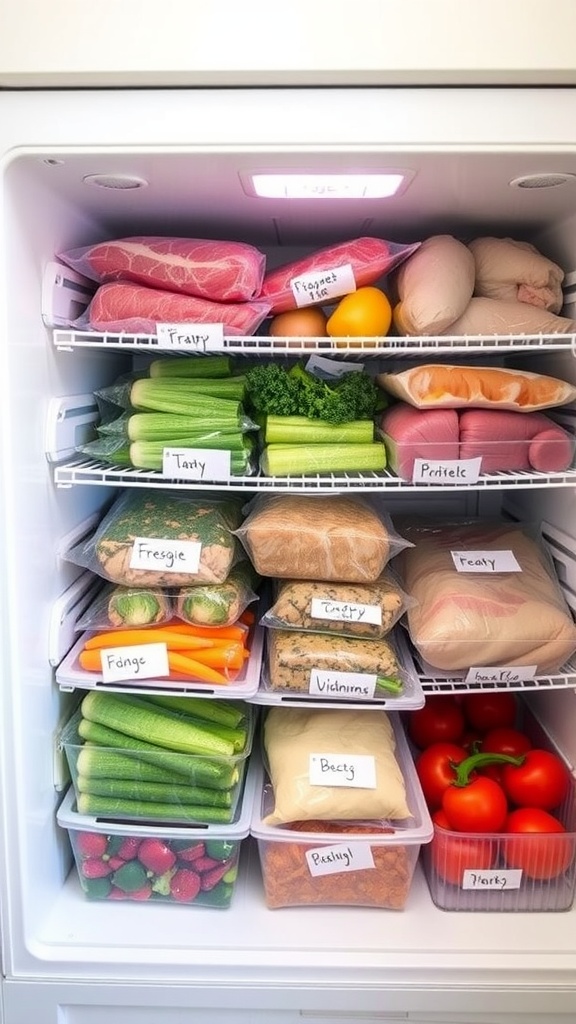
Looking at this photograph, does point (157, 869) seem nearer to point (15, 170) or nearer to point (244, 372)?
point (244, 372)

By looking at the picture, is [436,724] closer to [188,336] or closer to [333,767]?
[333,767]

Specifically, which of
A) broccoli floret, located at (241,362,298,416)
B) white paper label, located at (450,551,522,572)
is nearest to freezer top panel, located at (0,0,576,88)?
broccoli floret, located at (241,362,298,416)

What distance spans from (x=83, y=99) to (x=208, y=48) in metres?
0.18

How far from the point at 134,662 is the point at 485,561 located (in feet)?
2.15

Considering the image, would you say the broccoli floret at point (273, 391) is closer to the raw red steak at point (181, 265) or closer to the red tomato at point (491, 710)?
the raw red steak at point (181, 265)

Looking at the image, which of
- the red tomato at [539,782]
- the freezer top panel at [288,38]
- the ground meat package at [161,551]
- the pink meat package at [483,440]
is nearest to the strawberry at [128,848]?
the ground meat package at [161,551]

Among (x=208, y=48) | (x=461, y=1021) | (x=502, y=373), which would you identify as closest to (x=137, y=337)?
(x=208, y=48)

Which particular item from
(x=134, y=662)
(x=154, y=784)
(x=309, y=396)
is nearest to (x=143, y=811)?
(x=154, y=784)

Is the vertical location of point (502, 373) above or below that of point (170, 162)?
below

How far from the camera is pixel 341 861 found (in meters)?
1.21

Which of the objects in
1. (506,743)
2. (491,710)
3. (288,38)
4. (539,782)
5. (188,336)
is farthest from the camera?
(491,710)

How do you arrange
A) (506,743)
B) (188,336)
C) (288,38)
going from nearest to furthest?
(288,38) → (188,336) → (506,743)

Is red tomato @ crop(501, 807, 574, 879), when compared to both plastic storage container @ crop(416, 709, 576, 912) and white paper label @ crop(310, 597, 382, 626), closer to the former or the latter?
plastic storage container @ crop(416, 709, 576, 912)

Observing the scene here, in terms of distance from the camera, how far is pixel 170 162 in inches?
39.4
